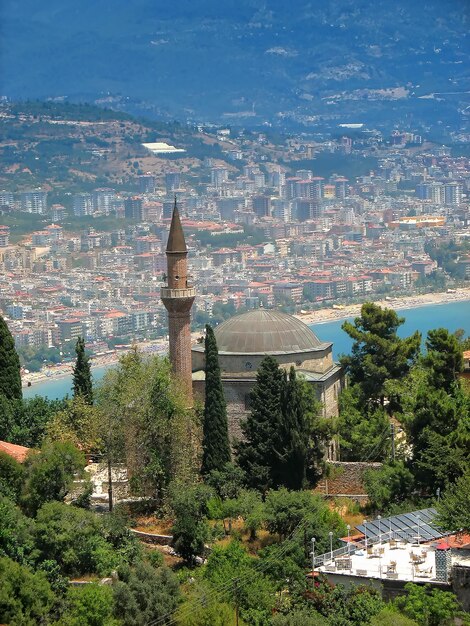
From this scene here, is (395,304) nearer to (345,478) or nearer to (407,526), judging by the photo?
(345,478)

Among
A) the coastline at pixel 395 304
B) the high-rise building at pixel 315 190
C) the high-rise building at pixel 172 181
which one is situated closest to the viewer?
the coastline at pixel 395 304

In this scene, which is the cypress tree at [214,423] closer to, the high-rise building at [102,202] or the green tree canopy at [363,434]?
the green tree canopy at [363,434]

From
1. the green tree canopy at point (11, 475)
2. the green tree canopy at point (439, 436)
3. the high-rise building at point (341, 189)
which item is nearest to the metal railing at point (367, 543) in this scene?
the green tree canopy at point (439, 436)

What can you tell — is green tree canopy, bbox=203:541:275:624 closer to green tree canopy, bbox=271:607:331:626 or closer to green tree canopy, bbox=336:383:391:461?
green tree canopy, bbox=271:607:331:626

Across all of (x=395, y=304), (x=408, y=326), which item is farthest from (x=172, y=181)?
(x=408, y=326)

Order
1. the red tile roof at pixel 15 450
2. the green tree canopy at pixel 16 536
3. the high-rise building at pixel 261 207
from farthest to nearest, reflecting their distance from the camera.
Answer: the high-rise building at pixel 261 207, the red tile roof at pixel 15 450, the green tree canopy at pixel 16 536

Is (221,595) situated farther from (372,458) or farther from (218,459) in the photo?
(372,458)
